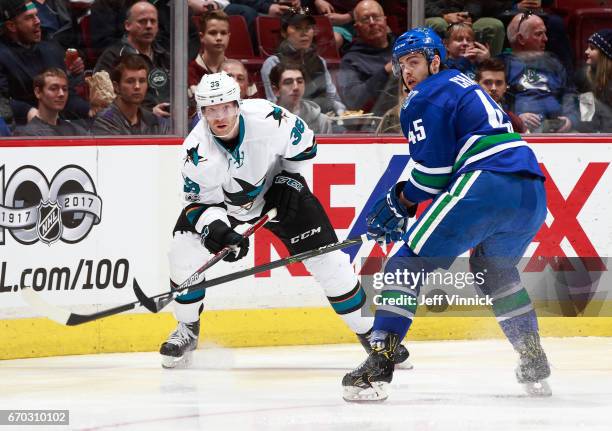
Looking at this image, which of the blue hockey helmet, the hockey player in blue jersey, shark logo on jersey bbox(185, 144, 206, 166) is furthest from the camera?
shark logo on jersey bbox(185, 144, 206, 166)

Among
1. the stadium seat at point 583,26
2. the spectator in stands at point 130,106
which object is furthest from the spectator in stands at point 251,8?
the stadium seat at point 583,26

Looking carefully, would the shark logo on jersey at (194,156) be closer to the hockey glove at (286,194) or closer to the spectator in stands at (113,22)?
the hockey glove at (286,194)

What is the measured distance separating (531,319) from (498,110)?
686mm

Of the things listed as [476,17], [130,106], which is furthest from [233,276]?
[476,17]

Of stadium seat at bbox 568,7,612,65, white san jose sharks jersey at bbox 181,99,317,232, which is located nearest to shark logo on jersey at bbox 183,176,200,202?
white san jose sharks jersey at bbox 181,99,317,232

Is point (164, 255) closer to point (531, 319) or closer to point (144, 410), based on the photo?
point (144, 410)

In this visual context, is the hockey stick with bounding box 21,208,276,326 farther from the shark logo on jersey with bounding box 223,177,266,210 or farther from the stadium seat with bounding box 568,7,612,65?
the stadium seat with bounding box 568,7,612,65

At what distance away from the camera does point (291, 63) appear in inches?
217

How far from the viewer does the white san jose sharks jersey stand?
4.41m

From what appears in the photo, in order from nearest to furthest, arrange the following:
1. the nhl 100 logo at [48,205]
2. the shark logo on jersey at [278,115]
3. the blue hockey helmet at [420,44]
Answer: the blue hockey helmet at [420,44] → the shark logo on jersey at [278,115] → the nhl 100 logo at [48,205]

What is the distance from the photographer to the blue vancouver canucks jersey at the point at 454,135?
3.67m

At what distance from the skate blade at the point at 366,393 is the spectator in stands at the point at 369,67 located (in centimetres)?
208

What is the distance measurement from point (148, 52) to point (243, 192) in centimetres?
113

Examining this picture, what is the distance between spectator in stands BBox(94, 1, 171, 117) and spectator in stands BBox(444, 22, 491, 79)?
51.7 inches
